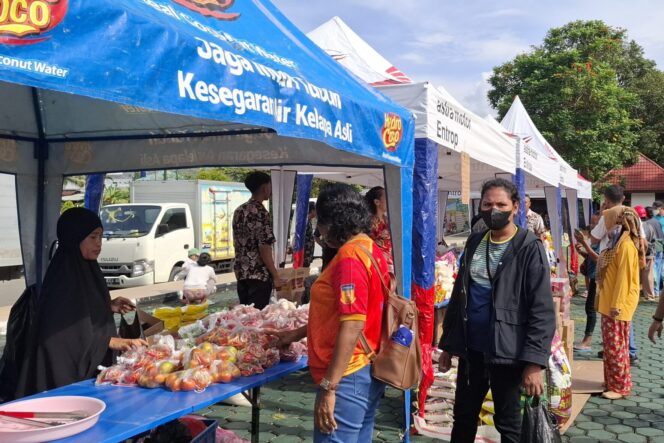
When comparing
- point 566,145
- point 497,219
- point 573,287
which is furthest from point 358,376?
point 566,145

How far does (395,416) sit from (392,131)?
242 centimetres

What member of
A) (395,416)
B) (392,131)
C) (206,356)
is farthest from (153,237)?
(206,356)

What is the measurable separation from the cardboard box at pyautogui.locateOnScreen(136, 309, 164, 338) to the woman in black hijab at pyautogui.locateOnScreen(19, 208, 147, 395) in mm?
829

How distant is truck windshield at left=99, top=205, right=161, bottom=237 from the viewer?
1233 centimetres

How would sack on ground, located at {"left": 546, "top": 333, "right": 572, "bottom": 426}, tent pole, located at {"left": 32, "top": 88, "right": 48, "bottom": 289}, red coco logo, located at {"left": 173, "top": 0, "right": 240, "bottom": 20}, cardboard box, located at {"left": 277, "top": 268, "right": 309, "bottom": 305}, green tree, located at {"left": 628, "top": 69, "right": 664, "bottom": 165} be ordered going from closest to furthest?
red coco logo, located at {"left": 173, "top": 0, "right": 240, "bottom": 20}, sack on ground, located at {"left": 546, "top": 333, "right": 572, "bottom": 426}, tent pole, located at {"left": 32, "top": 88, "right": 48, "bottom": 289}, cardboard box, located at {"left": 277, "top": 268, "right": 309, "bottom": 305}, green tree, located at {"left": 628, "top": 69, "right": 664, "bottom": 165}

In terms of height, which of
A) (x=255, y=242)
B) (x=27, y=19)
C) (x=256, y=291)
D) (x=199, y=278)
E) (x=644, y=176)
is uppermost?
(x=644, y=176)

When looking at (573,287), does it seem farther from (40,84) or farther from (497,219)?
(40,84)

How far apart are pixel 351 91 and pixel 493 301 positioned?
5.10 feet

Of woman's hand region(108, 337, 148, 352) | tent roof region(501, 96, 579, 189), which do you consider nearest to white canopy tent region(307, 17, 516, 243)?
woman's hand region(108, 337, 148, 352)

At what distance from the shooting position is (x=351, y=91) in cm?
356

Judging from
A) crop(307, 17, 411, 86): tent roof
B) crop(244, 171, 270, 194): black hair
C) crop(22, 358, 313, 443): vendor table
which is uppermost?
crop(307, 17, 411, 86): tent roof

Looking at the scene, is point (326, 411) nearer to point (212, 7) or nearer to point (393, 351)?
point (393, 351)

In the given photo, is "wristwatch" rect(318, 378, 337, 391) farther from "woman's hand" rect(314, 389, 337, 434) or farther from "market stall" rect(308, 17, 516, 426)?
"market stall" rect(308, 17, 516, 426)

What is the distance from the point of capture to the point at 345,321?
2.28 metres
